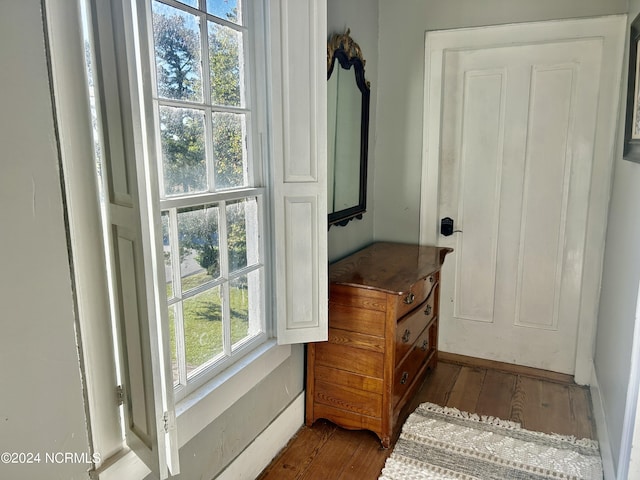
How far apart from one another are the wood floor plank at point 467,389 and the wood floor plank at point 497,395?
0.09ft

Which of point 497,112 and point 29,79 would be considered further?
point 497,112

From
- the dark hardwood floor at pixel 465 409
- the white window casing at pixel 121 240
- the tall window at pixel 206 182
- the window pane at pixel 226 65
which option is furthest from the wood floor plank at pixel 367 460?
the window pane at pixel 226 65

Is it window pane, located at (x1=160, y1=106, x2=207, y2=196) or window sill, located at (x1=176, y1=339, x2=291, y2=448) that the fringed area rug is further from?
window pane, located at (x1=160, y1=106, x2=207, y2=196)

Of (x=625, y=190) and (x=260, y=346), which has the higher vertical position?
(x=625, y=190)

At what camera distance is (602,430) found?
225 cm

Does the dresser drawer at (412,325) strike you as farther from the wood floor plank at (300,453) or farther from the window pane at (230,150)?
the window pane at (230,150)

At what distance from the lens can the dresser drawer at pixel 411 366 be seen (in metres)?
2.29

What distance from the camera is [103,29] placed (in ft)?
3.66

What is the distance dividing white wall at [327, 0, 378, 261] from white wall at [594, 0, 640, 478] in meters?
1.37

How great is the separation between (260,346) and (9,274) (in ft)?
3.95

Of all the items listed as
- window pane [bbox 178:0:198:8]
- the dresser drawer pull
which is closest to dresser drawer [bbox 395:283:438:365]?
the dresser drawer pull

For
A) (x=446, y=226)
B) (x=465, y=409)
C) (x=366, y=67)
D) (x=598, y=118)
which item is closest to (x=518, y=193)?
(x=446, y=226)

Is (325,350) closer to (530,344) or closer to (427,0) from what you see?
(530,344)

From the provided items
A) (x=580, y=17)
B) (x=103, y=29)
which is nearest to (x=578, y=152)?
(x=580, y=17)
